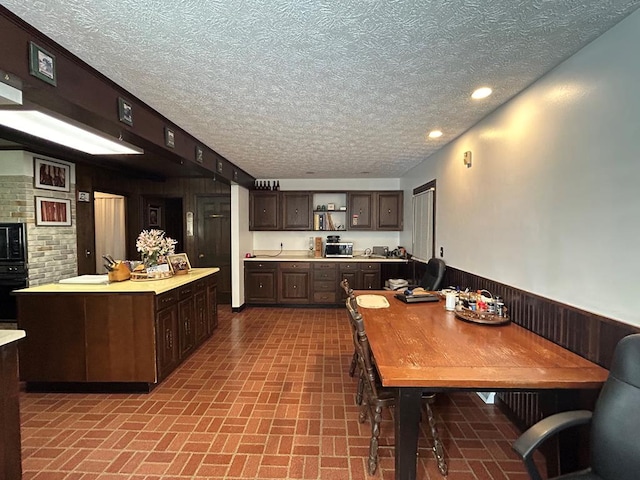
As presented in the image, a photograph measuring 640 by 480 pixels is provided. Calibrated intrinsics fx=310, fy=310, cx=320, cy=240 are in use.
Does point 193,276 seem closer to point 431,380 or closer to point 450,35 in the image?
point 431,380

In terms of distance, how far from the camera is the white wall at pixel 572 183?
1.44m

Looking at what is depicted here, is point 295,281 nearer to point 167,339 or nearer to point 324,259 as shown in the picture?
point 324,259

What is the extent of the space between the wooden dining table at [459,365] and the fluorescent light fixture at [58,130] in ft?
9.27

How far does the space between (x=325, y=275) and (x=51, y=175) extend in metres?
4.33

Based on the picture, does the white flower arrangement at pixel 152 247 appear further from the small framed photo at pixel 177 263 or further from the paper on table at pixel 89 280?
the paper on table at pixel 89 280

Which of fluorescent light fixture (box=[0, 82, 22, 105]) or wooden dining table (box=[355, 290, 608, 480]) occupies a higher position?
fluorescent light fixture (box=[0, 82, 22, 105])

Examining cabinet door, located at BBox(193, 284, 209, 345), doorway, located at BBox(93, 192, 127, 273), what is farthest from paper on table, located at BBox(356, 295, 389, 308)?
doorway, located at BBox(93, 192, 127, 273)

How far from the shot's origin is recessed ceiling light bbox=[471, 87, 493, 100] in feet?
7.24

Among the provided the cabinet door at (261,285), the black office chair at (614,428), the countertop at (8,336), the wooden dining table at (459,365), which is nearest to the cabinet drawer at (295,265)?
the cabinet door at (261,285)

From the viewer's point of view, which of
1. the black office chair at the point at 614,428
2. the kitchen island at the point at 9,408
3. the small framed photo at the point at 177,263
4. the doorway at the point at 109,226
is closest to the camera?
the black office chair at the point at 614,428

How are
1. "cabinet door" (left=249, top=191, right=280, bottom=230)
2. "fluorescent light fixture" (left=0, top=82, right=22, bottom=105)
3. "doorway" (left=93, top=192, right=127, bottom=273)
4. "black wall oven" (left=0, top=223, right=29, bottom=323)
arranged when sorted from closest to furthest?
"fluorescent light fixture" (left=0, top=82, right=22, bottom=105) < "black wall oven" (left=0, top=223, right=29, bottom=323) < "cabinet door" (left=249, top=191, right=280, bottom=230) < "doorway" (left=93, top=192, right=127, bottom=273)

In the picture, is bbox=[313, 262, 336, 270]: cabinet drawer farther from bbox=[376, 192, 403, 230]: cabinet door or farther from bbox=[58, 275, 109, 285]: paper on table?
bbox=[58, 275, 109, 285]: paper on table

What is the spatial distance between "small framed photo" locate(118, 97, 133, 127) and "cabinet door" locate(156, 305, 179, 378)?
63.4 inches

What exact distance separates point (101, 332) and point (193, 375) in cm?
91
